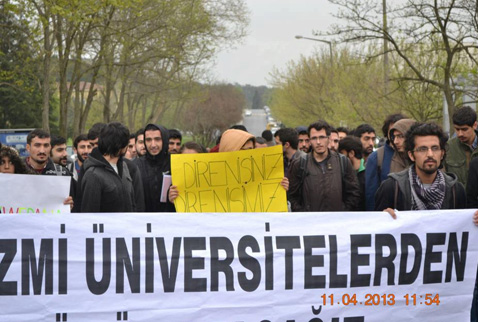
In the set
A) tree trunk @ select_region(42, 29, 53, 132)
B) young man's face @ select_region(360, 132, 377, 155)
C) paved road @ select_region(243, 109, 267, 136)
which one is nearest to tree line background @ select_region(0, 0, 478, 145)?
tree trunk @ select_region(42, 29, 53, 132)

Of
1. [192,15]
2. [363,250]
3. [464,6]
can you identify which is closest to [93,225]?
[363,250]

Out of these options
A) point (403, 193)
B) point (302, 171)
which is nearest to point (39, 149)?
point (302, 171)

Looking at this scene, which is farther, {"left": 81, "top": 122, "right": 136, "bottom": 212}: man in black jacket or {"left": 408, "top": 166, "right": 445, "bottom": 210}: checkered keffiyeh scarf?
{"left": 81, "top": 122, "right": 136, "bottom": 212}: man in black jacket

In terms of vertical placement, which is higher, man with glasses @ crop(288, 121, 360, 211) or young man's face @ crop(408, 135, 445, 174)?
young man's face @ crop(408, 135, 445, 174)

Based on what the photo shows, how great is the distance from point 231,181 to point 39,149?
2.15 m

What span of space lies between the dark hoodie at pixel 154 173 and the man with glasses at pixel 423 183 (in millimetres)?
2251

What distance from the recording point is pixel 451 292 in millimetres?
5160

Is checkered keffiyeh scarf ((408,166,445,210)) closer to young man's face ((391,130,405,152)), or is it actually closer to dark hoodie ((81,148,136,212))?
young man's face ((391,130,405,152))

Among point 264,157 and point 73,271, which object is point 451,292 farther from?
point 73,271

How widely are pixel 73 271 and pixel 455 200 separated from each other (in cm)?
257

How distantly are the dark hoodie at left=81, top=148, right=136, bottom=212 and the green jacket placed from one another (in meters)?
2.80

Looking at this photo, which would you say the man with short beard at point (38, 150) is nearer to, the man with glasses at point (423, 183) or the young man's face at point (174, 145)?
the young man's face at point (174, 145)
